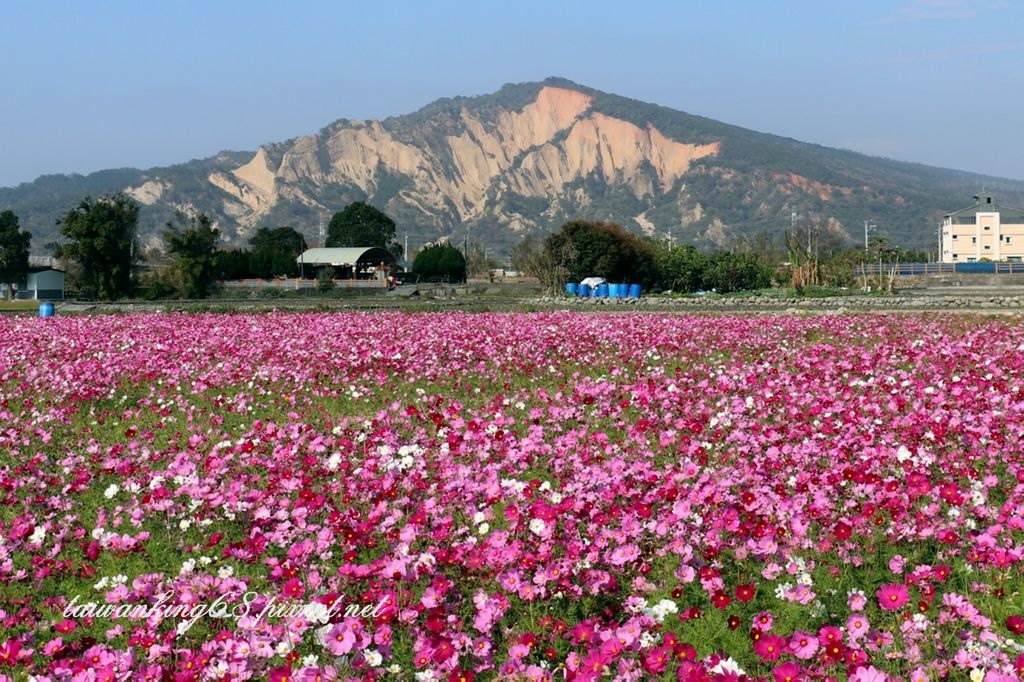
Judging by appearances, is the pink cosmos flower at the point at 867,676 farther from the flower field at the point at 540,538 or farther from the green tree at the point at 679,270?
the green tree at the point at 679,270

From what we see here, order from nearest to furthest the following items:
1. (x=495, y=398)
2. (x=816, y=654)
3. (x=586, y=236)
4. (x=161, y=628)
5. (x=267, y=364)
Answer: (x=816, y=654) < (x=161, y=628) < (x=495, y=398) < (x=267, y=364) < (x=586, y=236)

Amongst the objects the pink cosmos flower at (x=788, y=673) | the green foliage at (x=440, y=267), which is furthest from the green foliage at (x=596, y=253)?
the pink cosmos flower at (x=788, y=673)

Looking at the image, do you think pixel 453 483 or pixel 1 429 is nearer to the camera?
pixel 453 483

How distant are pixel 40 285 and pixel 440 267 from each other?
117ft

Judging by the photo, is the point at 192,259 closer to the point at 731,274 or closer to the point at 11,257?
the point at 731,274

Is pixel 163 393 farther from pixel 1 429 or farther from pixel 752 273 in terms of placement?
pixel 752 273

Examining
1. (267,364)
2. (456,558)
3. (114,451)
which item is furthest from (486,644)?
(267,364)

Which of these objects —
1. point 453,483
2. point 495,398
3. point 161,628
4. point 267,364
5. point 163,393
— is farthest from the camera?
point 267,364

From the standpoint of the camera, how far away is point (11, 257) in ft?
287

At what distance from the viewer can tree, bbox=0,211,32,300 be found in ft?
285

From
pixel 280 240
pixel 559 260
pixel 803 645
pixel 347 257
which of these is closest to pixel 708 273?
pixel 559 260

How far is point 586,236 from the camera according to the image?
59125 millimetres

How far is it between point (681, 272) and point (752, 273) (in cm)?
447

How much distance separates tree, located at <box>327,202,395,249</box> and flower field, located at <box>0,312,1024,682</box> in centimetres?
12996
